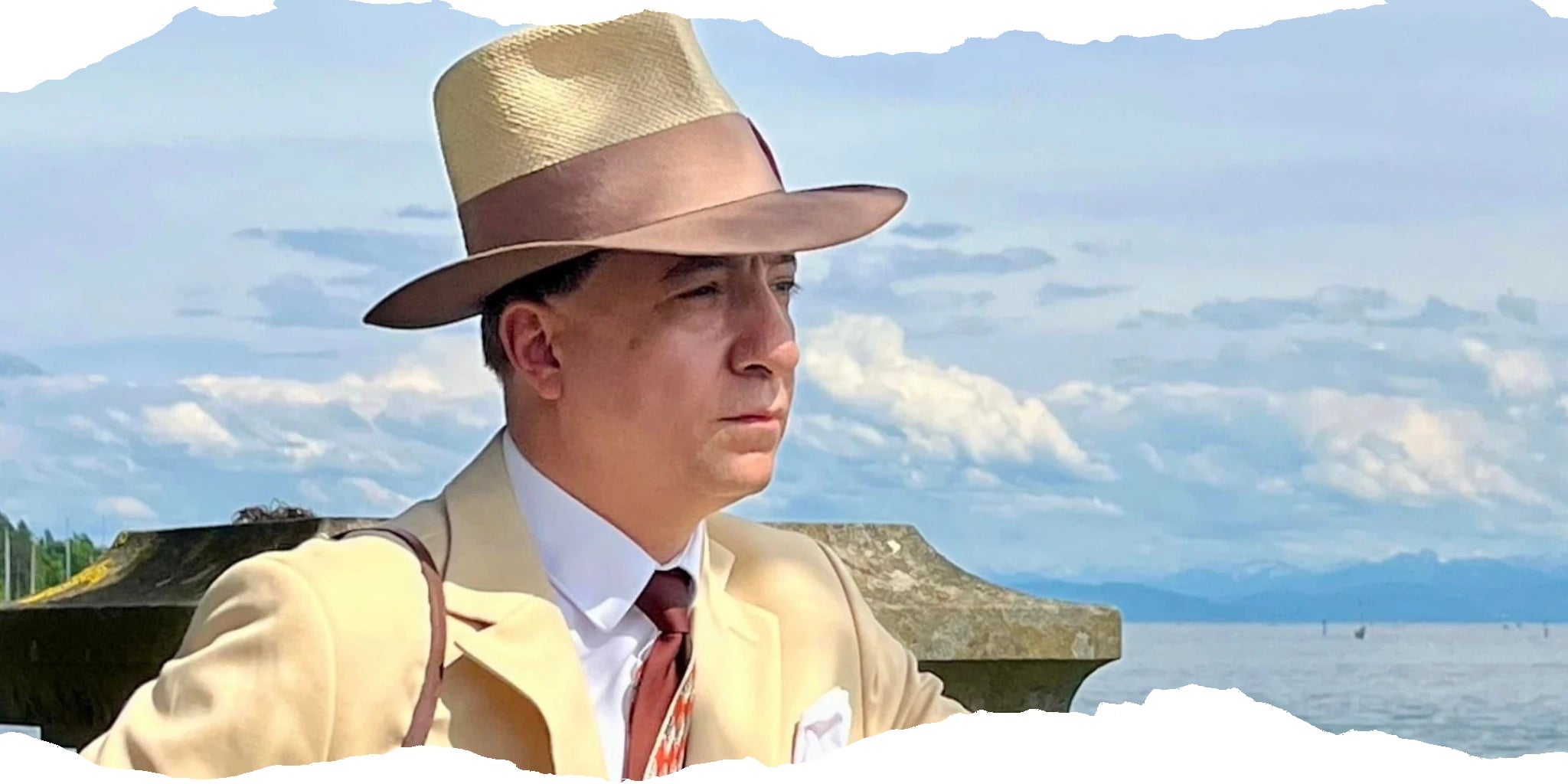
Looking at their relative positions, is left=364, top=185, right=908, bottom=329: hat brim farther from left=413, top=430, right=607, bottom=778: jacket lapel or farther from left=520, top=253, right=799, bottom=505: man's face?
left=413, top=430, right=607, bottom=778: jacket lapel

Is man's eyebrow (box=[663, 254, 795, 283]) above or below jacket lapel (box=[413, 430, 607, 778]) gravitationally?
above

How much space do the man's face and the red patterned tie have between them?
0.12m

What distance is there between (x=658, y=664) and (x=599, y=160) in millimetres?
441

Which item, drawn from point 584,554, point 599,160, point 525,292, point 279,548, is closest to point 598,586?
point 584,554

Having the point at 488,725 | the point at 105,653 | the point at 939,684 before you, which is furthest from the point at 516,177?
the point at 105,653

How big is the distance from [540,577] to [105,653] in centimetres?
164

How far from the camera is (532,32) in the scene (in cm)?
177

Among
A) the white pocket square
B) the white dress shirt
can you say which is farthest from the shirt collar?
the white pocket square

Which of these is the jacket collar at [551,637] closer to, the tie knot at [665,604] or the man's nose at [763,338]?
the tie knot at [665,604]

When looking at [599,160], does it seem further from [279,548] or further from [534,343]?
[279,548]

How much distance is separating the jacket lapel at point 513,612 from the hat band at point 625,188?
0.77 feet

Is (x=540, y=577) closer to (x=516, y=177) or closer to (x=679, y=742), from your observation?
(x=679, y=742)

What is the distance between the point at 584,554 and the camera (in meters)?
1.80

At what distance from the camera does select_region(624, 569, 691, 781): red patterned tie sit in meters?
1.77
